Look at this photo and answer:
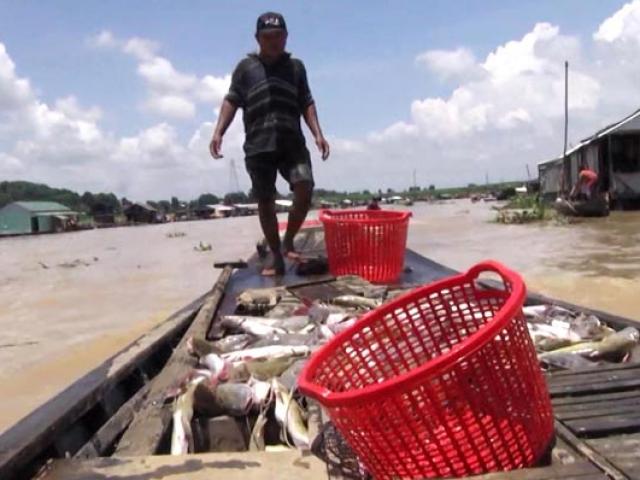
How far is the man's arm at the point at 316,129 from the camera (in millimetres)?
5825

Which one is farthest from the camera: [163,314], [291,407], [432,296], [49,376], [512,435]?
[163,314]

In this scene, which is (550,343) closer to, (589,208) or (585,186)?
(589,208)

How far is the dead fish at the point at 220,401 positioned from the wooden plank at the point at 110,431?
0.32m

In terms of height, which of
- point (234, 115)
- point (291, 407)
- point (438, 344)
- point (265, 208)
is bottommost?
point (291, 407)

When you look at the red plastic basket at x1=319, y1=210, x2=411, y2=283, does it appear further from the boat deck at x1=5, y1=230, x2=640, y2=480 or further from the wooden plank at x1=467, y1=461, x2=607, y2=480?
the wooden plank at x1=467, y1=461, x2=607, y2=480

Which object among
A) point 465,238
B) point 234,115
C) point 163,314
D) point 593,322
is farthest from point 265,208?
point 465,238

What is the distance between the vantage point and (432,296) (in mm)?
2346

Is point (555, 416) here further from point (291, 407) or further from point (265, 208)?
point (265, 208)

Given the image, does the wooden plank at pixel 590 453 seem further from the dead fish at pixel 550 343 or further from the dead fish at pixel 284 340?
the dead fish at pixel 284 340

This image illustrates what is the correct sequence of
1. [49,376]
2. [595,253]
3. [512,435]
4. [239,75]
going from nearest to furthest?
[512,435]
[239,75]
[49,376]
[595,253]

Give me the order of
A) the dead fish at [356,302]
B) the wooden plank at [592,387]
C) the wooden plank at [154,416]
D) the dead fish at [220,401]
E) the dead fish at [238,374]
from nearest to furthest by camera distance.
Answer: the wooden plank at [154,416], the wooden plank at [592,387], the dead fish at [220,401], the dead fish at [238,374], the dead fish at [356,302]

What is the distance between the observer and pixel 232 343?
3.53 metres

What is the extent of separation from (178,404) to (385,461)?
3.54ft

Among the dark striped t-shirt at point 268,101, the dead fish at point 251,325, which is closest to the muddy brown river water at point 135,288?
the dead fish at point 251,325
